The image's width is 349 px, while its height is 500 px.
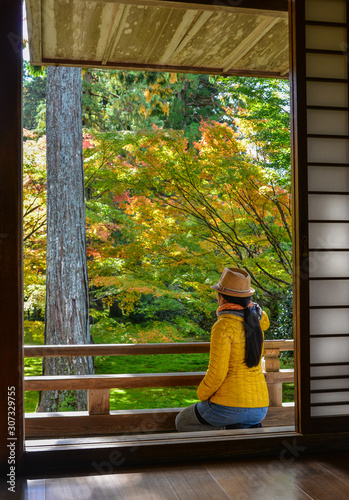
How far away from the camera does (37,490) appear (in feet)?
6.57

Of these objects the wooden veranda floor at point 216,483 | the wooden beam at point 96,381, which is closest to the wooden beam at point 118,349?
the wooden beam at point 96,381

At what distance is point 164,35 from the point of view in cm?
325

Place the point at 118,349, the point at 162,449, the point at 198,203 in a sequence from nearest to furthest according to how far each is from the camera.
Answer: the point at 162,449
the point at 118,349
the point at 198,203

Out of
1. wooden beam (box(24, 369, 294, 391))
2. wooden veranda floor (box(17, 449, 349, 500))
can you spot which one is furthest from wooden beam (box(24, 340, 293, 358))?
wooden veranda floor (box(17, 449, 349, 500))

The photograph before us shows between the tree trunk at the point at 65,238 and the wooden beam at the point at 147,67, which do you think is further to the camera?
the tree trunk at the point at 65,238

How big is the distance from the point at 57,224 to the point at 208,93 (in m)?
5.81

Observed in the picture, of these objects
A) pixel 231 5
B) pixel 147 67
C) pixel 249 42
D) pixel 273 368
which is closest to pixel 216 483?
pixel 273 368

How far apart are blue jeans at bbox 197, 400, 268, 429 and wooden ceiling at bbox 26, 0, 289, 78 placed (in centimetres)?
205

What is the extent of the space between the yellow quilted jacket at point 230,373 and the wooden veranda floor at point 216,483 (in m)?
0.37

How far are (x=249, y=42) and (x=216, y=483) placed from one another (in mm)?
2683

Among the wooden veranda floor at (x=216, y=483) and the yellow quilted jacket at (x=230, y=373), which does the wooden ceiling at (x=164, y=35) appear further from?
the wooden veranda floor at (x=216, y=483)

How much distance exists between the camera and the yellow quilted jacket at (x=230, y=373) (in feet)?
8.51

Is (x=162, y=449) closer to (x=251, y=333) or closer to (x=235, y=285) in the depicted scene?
(x=251, y=333)

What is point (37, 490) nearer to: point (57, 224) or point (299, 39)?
point (299, 39)
